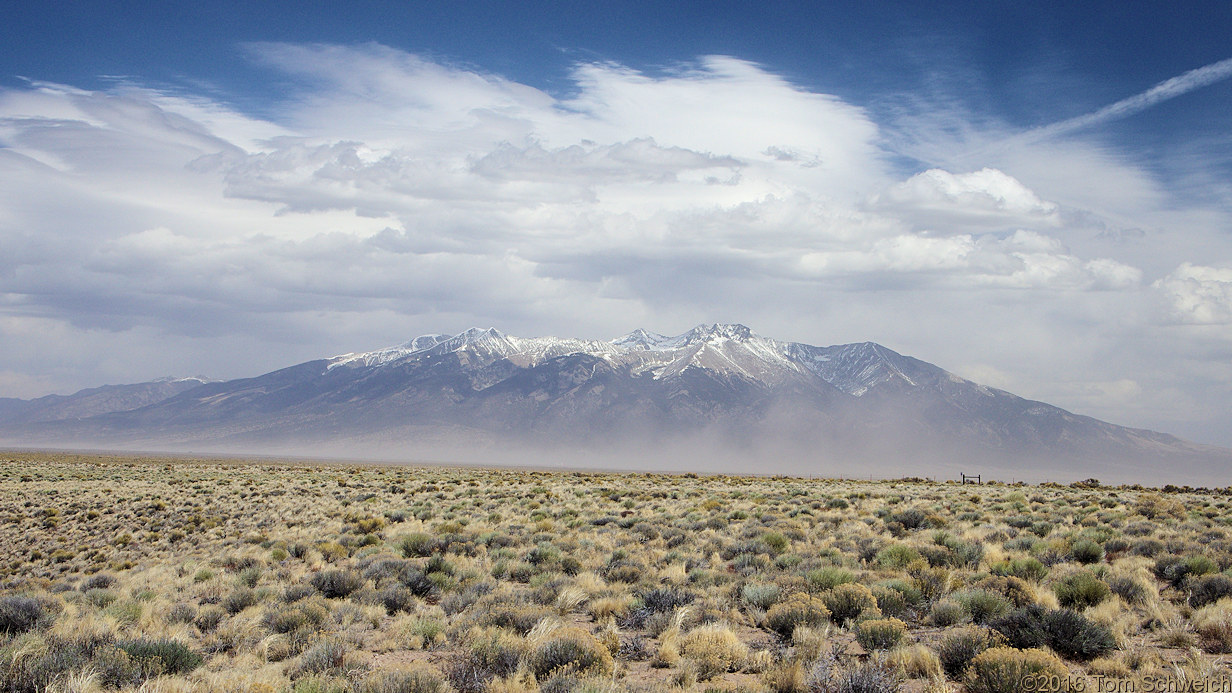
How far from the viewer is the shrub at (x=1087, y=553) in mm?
14641

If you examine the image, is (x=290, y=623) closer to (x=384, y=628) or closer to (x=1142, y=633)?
(x=384, y=628)

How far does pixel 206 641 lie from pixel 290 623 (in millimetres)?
1160

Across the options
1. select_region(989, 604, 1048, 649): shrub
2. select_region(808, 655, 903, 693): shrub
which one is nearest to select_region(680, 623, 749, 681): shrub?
select_region(808, 655, 903, 693): shrub

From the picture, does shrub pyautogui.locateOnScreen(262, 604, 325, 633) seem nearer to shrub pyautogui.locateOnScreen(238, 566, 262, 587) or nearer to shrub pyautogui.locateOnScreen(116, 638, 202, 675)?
shrub pyautogui.locateOnScreen(116, 638, 202, 675)

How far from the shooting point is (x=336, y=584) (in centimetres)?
1377

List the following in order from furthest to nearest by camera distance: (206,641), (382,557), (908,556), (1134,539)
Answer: (382,557) < (1134,539) < (908,556) < (206,641)

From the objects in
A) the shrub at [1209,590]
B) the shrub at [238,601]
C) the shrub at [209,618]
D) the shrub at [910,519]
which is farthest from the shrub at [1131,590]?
the shrub at [238,601]

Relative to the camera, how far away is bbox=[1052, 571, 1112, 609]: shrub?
11.0 m

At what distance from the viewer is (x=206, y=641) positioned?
10586 millimetres

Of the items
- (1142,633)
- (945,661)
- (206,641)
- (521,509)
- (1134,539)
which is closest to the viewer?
(945,661)

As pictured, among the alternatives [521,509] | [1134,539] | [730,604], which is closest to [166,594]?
[730,604]

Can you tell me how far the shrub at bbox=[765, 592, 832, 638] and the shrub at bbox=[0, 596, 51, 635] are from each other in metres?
11.1

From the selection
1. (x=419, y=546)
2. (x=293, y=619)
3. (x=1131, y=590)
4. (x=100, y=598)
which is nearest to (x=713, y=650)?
(x=293, y=619)

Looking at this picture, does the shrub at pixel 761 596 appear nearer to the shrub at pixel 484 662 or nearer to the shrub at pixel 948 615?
the shrub at pixel 948 615
